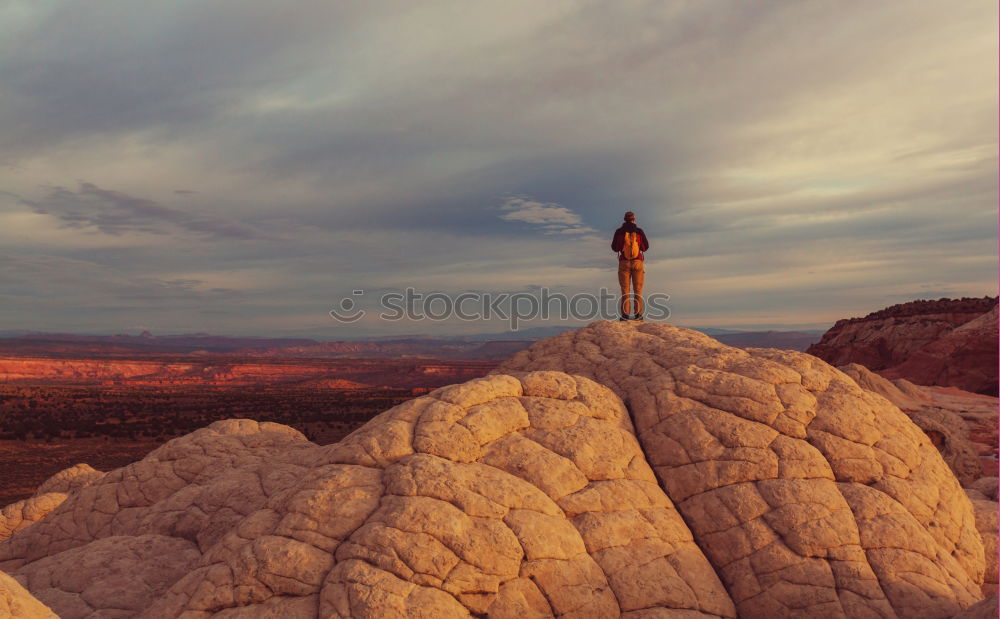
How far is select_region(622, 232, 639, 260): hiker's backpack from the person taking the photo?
12.4m

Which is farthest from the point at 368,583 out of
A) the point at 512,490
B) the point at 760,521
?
the point at 760,521

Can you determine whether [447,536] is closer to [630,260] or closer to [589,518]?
[589,518]

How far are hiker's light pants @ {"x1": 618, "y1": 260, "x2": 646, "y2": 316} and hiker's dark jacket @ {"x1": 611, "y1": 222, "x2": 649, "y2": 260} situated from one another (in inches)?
5.6

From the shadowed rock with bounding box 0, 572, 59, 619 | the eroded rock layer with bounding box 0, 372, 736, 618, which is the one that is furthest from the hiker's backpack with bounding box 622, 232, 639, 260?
the shadowed rock with bounding box 0, 572, 59, 619

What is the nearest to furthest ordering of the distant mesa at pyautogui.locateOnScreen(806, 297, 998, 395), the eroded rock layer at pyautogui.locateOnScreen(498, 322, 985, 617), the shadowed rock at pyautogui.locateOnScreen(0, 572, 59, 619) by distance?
the shadowed rock at pyautogui.locateOnScreen(0, 572, 59, 619) < the eroded rock layer at pyautogui.locateOnScreen(498, 322, 985, 617) < the distant mesa at pyautogui.locateOnScreen(806, 297, 998, 395)

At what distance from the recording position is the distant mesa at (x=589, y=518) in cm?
506

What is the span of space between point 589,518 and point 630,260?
24.6 ft

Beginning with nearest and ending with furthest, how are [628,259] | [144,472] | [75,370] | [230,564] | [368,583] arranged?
[368,583], [230,564], [144,472], [628,259], [75,370]

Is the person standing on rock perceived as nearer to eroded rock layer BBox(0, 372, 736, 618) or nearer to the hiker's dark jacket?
the hiker's dark jacket

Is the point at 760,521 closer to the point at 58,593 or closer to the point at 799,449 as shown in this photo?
the point at 799,449

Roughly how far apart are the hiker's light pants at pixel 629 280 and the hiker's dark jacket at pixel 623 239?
14cm

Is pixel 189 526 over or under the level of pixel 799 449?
under

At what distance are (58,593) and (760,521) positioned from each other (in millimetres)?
6922

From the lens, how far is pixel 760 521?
596 centimetres
